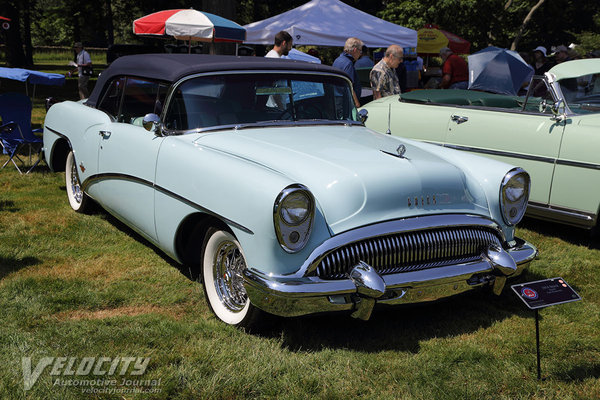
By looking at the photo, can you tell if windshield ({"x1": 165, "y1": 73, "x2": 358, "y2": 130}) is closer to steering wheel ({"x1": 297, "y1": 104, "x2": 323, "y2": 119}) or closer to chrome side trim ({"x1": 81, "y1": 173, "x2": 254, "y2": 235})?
steering wheel ({"x1": 297, "y1": 104, "x2": 323, "y2": 119})

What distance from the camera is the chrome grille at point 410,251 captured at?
3.18 m

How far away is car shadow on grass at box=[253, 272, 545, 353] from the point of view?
343 centimetres

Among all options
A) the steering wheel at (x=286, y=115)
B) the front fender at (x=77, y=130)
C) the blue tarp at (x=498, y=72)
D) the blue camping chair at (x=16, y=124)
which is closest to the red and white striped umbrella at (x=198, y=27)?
the blue camping chair at (x=16, y=124)

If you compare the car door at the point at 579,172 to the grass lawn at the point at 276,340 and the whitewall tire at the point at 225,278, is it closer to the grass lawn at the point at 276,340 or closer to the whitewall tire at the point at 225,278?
the grass lawn at the point at 276,340

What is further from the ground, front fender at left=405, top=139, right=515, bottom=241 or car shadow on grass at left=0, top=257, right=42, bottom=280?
front fender at left=405, top=139, right=515, bottom=241

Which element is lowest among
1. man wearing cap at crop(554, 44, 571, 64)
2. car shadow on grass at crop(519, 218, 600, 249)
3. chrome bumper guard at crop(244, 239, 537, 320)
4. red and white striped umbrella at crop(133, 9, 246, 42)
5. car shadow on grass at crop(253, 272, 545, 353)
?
car shadow on grass at crop(519, 218, 600, 249)

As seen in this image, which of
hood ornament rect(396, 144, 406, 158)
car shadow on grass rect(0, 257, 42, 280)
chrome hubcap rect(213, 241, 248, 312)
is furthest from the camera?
car shadow on grass rect(0, 257, 42, 280)

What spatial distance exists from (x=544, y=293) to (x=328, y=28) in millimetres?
10175

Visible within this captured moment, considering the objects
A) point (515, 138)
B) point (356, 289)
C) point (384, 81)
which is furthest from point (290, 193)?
point (384, 81)

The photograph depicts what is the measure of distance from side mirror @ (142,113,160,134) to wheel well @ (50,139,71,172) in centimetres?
243

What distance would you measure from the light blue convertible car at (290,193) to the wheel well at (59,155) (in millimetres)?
1334

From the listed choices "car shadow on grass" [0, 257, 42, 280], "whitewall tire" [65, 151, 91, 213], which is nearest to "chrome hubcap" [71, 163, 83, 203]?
"whitewall tire" [65, 151, 91, 213]

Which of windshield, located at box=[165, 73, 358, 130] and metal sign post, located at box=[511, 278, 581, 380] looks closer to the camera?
metal sign post, located at box=[511, 278, 581, 380]

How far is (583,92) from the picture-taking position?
590 cm
